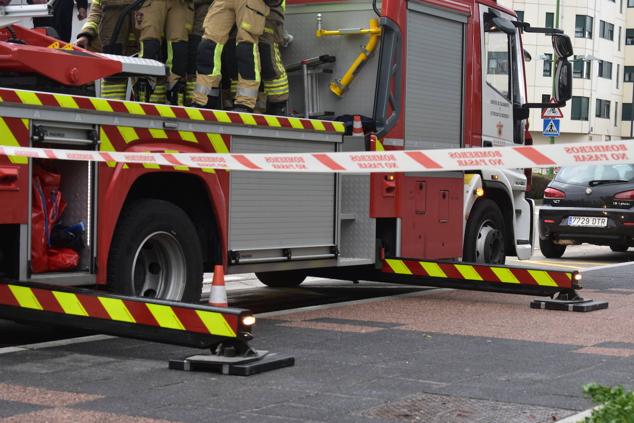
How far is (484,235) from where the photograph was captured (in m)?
12.3

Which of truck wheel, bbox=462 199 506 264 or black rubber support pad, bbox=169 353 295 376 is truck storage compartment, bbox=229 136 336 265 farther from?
truck wheel, bbox=462 199 506 264

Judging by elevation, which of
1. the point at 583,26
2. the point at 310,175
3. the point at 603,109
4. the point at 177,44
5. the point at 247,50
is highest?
the point at 583,26

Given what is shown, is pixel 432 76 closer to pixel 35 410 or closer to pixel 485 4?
pixel 485 4

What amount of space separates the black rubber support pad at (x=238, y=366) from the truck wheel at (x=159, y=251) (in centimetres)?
127

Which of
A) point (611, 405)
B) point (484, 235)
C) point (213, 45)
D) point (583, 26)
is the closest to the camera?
point (611, 405)

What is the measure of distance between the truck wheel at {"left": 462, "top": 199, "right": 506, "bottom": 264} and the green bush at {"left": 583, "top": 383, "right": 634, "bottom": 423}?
7437 millimetres

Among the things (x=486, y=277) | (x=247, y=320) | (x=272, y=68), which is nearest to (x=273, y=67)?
(x=272, y=68)

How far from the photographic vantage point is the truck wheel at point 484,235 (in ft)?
39.6

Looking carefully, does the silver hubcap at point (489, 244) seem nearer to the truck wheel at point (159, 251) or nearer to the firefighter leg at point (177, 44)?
the firefighter leg at point (177, 44)

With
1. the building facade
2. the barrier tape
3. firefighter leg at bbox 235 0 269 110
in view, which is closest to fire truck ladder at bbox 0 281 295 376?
the barrier tape

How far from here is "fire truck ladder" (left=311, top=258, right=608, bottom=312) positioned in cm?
1051

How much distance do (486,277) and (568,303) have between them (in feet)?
Result: 2.70

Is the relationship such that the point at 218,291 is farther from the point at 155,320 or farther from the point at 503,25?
the point at 503,25

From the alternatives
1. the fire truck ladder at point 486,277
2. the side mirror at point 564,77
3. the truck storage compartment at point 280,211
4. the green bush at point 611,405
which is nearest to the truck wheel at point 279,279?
the fire truck ladder at point 486,277
